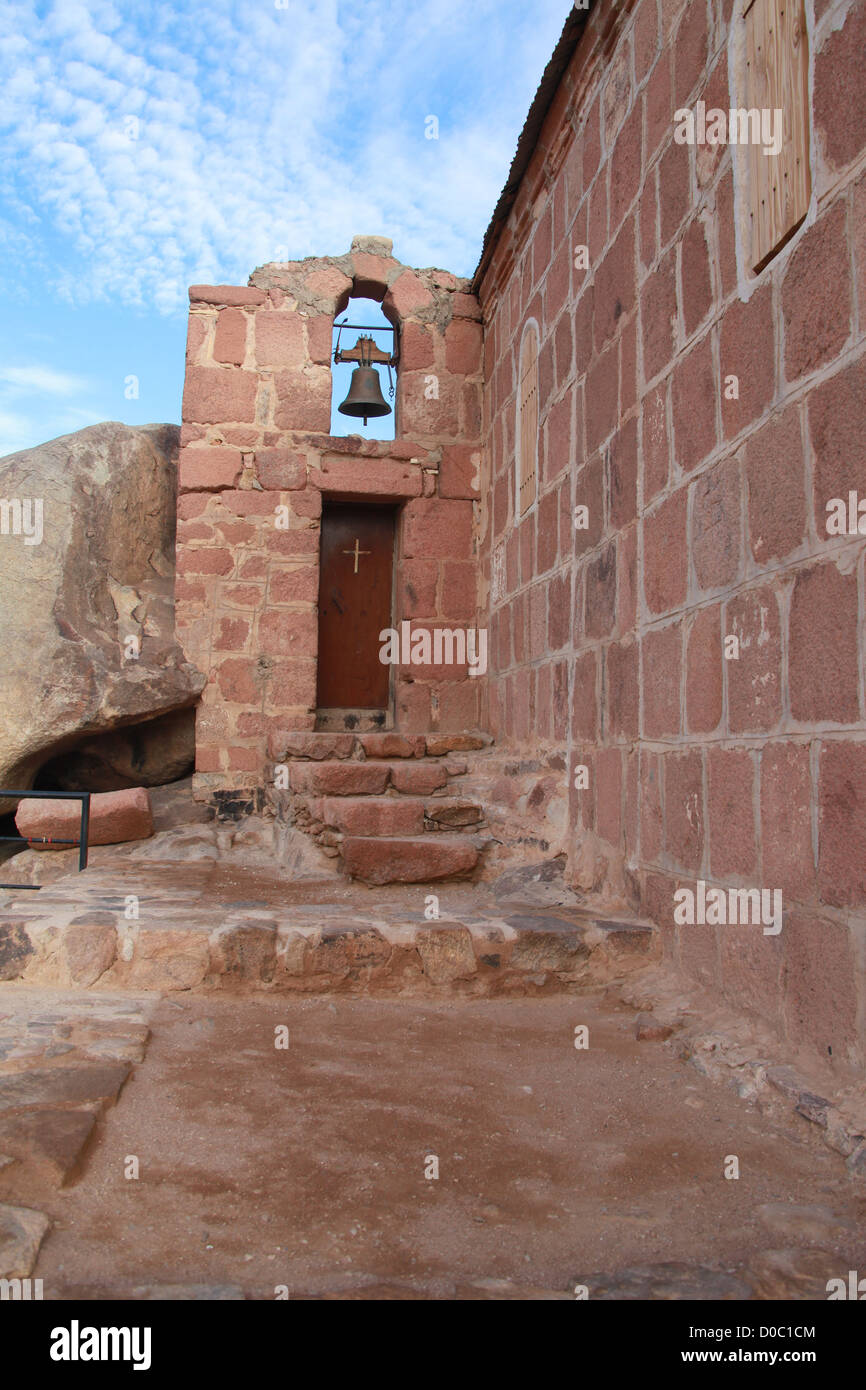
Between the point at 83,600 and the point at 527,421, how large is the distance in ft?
9.69

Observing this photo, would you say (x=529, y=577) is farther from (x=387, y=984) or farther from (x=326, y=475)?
(x=387, y=984)

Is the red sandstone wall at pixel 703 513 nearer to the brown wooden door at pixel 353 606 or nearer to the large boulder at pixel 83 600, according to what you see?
the brown wooden door at pixel 353 606

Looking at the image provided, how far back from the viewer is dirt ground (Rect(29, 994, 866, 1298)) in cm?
153

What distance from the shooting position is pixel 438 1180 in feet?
6.21

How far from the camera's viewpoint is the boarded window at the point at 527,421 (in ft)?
16.9

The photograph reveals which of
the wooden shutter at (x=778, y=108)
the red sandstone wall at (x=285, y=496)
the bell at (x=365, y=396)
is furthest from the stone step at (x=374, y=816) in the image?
the bell at (x=365, y=396)

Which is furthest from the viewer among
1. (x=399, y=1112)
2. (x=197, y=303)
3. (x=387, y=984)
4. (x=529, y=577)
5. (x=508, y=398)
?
(x=197, y=303)

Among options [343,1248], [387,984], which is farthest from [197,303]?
[343,1248]

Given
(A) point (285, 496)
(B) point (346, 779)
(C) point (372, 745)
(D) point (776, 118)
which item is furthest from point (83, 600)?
(D) point (776, 118)

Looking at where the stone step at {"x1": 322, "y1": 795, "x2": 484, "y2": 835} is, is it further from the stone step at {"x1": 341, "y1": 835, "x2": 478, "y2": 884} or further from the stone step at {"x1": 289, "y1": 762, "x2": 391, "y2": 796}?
the stone step at {"x1": 341, "y1": 835, "x2": 478, "y2": 884}

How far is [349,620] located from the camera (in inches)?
261

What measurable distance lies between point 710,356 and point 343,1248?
2598 millimetres
